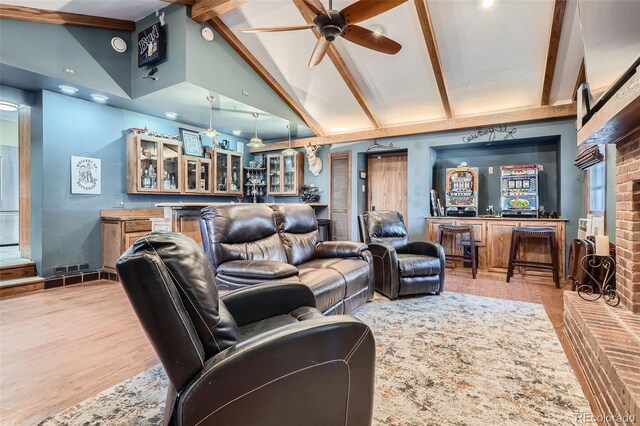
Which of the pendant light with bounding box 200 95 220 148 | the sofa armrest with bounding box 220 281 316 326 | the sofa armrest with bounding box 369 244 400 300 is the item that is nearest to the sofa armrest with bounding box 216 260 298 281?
the sofa armrest with bounding box 220 281 316 326

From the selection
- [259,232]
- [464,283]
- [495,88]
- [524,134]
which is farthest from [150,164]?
[524,134]

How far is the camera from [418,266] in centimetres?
349

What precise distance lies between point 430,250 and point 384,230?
62cm

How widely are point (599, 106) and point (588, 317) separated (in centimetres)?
145

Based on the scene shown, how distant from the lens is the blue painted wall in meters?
4.23

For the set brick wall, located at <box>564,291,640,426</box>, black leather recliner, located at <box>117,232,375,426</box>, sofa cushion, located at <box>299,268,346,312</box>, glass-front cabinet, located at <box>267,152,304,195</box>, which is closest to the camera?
black leather recliner, located at <box>117,232,375,426</box>

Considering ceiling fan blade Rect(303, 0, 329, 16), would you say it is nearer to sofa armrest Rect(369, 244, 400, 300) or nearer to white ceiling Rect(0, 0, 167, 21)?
sofa armrest Rect(369, 244, 400, 300)

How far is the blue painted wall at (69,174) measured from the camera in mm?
4234

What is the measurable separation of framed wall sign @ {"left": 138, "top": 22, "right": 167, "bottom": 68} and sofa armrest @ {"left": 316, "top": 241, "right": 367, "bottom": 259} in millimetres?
3335

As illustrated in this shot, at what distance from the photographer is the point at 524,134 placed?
15.9 feet

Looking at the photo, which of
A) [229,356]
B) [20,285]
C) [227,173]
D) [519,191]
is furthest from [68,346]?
[519,191]

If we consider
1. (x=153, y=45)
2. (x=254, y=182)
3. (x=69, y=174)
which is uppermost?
(x=153, y=45)

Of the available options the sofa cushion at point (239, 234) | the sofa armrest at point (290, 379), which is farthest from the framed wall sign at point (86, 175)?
the sofa armrest at point (290, 379)

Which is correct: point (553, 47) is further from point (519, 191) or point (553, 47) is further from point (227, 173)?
point (227, 173)
